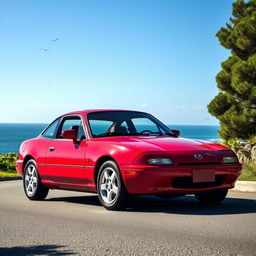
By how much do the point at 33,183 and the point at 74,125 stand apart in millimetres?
1478

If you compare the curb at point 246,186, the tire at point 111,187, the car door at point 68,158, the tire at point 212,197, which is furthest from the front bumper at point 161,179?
the curb at point 246,186

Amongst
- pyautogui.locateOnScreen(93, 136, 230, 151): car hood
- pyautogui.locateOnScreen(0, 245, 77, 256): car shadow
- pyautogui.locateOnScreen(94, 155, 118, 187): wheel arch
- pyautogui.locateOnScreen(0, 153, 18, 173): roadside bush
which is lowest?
pyautogui.locateOnScreen(0, 153, 18, 173): roadside bush

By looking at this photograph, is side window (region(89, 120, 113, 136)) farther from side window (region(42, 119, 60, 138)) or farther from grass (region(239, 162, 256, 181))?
grass (region(239, 162, 256, 181))

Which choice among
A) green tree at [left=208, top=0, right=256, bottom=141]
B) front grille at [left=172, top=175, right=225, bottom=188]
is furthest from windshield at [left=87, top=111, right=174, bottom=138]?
green tree at [left=208, top=0, right=256, bottom=141]

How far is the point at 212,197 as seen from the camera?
9.52 m

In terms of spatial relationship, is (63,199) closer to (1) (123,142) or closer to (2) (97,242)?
(1) (123,142)

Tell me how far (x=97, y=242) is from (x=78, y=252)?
550 millimetres

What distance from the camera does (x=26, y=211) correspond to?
899cm

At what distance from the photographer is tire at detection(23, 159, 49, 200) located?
35.0 ft

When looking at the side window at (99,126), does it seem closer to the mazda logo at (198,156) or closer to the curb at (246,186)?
the mazda logo at (198,156)

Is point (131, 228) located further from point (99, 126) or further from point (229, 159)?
point (99, 126)

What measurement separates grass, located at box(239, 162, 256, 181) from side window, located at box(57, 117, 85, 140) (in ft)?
17.9

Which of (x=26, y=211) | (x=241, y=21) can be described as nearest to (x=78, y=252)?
(x=26, y=211)

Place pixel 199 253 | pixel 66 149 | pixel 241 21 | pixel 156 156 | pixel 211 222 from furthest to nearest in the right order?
pixel 241 21 → pixel 66 149 → pixel 156 156 → pixel 211 222 → pixel 199 253
